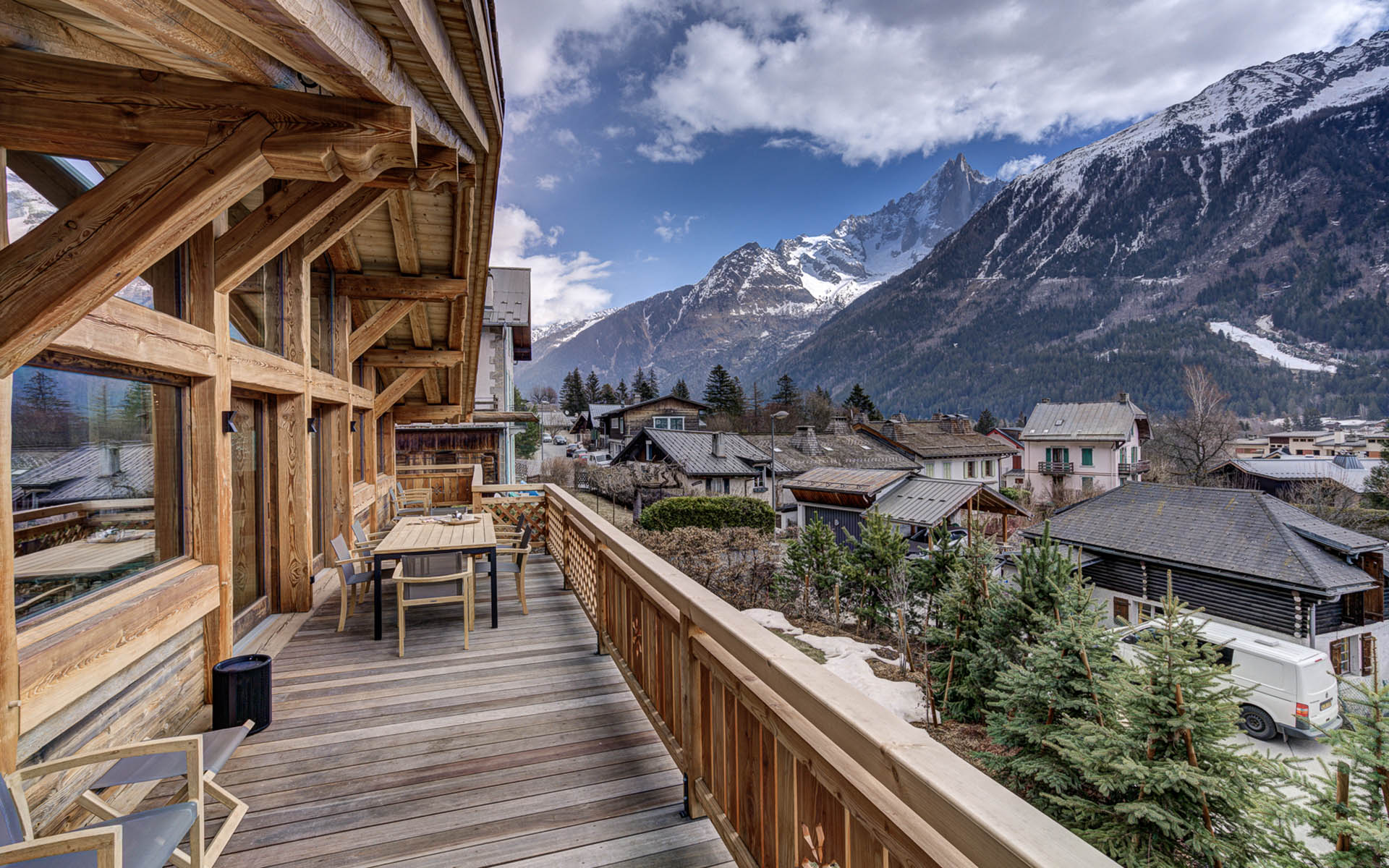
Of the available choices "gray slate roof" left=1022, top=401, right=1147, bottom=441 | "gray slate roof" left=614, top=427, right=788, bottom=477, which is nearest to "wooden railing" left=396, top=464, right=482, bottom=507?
"gray slate roof" left=614, top=427, right=788, bottom=477

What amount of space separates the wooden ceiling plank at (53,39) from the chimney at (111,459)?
1732mm

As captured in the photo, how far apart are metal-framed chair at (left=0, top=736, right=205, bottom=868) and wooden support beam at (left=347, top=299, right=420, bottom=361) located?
6584 millimetres

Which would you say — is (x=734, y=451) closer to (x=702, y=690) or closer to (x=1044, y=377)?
(x=702, y=690)

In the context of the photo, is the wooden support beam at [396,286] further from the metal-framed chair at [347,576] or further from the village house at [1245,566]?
the village house at [1245,566]

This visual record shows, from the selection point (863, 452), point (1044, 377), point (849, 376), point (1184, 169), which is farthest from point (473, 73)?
point (1184, 169)

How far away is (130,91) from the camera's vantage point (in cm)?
230

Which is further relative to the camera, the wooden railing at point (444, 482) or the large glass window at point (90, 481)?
the wooden railing at point (444, 482)

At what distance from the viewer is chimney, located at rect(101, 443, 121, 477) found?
2935mm

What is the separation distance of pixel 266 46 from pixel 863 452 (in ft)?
113

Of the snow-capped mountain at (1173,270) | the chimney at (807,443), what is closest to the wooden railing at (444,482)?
the chimney at (807,443)

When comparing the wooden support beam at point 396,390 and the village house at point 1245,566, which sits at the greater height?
the wooden support beam at point 396,390

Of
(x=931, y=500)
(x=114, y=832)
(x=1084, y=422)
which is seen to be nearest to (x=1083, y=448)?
(x=1084, y=422)

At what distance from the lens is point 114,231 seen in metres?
2.29

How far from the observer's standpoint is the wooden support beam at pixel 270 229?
3.90 metres
